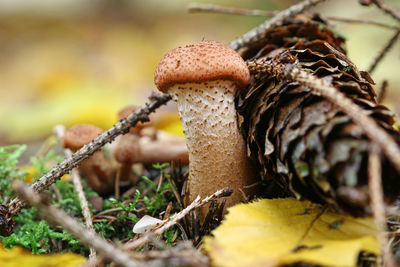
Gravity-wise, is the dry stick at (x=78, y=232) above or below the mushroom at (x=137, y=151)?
above

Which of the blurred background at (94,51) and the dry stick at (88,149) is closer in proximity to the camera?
the dry stick at (88,149)

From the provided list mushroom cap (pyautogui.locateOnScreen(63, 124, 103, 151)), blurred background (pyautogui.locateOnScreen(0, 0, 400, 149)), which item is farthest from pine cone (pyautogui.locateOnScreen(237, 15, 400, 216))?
blurred background (pyautogui.locateOnScreen(0, 0, 400, 149))

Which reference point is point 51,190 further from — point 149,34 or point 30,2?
point 30,2

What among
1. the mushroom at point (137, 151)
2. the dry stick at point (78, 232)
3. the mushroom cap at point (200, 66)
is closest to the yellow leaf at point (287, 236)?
the dry stick at point (78, 232)

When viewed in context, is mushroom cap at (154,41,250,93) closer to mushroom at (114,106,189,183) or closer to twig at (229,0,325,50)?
twig at (229,0,325,50)

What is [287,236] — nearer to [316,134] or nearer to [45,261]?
[316,134]

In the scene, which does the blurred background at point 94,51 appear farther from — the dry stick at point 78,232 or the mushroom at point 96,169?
the dry stick at point 78,232

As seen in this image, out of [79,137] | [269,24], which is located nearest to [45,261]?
[79,137]

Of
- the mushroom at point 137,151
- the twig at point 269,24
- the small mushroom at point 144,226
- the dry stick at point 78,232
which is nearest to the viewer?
the dry stick at point 78,232

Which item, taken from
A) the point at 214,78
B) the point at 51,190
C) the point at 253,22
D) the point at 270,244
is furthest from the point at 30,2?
the point at 270,244
